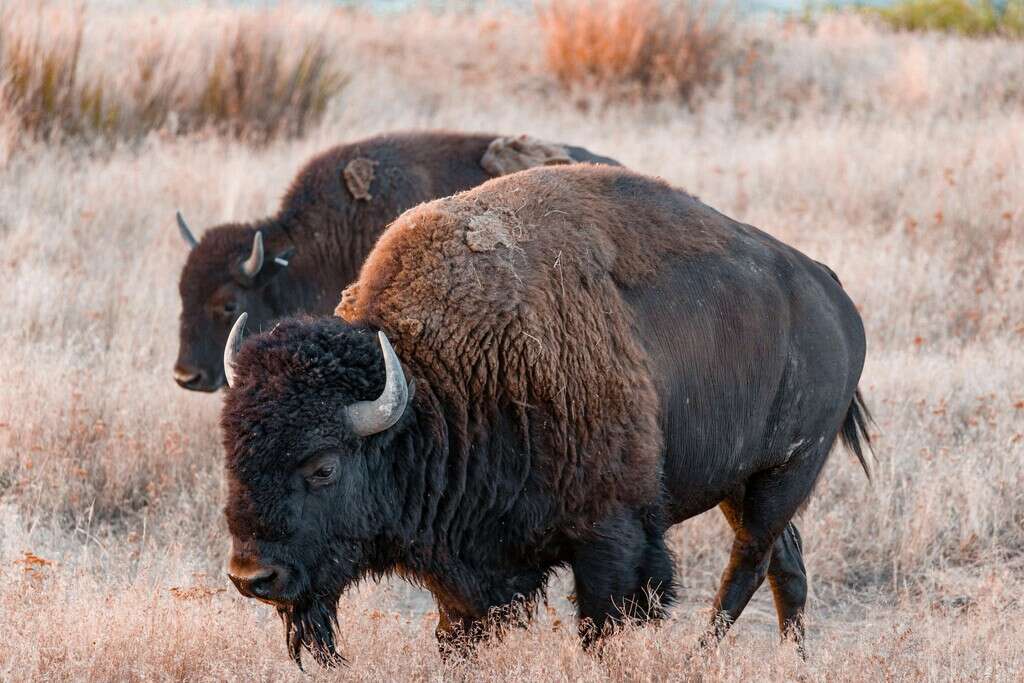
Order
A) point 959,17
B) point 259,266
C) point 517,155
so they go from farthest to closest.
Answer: point 959,17 → point 517,155 → point 259,266

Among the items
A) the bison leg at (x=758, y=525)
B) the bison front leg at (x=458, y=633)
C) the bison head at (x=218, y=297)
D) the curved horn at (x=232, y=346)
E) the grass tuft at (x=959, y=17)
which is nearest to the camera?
the curved horn at (x=232, y=346)

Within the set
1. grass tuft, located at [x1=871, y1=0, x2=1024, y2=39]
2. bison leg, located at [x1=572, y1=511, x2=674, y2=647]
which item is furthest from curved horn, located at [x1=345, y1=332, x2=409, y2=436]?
grass tuft, located at [x1=871, y1=0, x2=1024, y2=39]

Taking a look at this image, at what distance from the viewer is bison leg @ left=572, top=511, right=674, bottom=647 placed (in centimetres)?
454

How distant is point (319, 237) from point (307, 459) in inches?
167

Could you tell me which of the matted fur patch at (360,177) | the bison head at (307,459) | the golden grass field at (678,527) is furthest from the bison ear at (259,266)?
the bison head at (307,459)

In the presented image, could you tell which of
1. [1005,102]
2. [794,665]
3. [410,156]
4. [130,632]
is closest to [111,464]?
[130,632]

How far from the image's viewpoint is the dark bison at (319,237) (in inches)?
321

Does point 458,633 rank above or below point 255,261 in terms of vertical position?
above

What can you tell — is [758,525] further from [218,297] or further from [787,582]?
[218,297]

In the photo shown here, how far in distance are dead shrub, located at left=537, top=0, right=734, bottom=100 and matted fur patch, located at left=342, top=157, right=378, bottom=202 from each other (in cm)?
926

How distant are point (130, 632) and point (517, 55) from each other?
1549 cm

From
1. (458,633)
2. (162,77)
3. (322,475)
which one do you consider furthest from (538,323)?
(162,77)

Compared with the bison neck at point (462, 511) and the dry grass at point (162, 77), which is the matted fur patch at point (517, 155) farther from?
the dry grass at point (162, 77)

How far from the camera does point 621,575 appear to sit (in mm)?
4555
